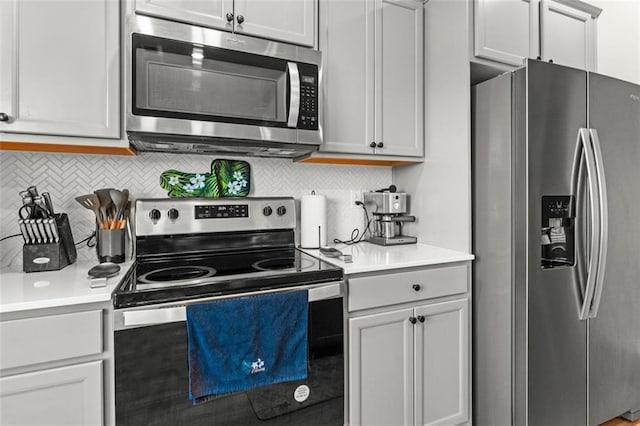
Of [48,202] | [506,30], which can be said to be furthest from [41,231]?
[506,30]

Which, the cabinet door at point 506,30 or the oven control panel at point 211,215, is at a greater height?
the cabinet door at point 506,30

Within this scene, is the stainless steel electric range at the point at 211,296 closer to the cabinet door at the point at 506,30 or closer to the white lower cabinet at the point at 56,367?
the white lower cabinet at the point at 56,367

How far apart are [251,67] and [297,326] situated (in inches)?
45.1

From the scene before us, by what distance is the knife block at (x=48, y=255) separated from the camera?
4.47 ft

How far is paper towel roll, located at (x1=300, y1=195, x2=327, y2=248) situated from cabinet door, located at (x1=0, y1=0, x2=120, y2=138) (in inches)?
39.5

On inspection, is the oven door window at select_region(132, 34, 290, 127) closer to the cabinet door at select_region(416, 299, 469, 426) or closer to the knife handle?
the knife handle

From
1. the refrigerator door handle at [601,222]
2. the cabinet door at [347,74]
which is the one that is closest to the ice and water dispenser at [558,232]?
the refrigerator door handle at [601,222]

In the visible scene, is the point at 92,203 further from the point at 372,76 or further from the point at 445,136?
the point at 445,136

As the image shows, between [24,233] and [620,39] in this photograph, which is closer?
[24,233]

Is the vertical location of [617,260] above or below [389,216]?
below

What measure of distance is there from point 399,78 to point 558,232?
1164 millimetres

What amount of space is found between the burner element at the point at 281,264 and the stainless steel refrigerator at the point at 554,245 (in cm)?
93

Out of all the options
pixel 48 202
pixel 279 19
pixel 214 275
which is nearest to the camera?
pixel 214 275

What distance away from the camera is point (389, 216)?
6.85 feet
